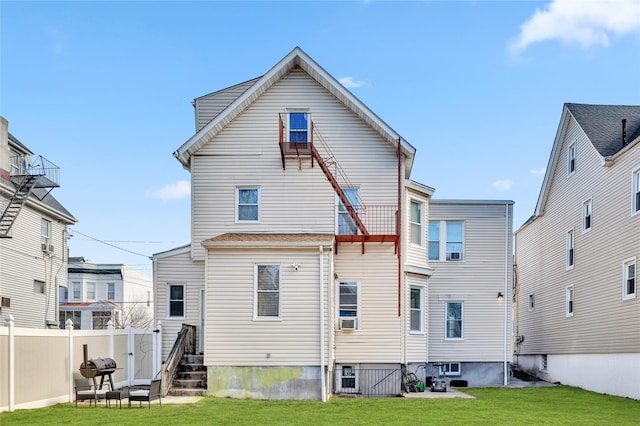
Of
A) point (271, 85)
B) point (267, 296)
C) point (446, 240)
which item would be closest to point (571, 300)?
point (446, 240)

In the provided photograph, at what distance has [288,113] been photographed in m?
22.1

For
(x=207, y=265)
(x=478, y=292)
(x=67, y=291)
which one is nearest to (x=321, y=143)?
(x=207, y=265)

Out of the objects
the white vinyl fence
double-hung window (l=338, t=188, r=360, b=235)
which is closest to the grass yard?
the white vinyl fence

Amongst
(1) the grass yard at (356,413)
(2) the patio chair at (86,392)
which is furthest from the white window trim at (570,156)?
(2) the patio chair at (86,392)

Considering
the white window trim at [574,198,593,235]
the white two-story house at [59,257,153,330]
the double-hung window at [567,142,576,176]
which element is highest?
the double-hung window at [567,142,576,176]

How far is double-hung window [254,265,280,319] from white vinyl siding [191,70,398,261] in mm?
2361

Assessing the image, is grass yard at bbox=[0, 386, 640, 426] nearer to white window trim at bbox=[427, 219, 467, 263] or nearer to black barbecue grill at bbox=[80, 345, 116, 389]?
black barbecue grill at bbox=[80, 345, 116, 389]

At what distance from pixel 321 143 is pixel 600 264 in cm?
1099

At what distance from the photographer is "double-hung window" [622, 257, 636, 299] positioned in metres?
21.1

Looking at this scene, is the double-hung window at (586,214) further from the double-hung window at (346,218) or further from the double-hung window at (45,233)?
the double-hung window at (45,233)

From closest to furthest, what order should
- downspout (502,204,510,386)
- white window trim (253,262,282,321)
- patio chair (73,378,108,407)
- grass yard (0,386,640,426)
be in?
grass yard (0,386,640,426) < patio chair (73,378,108,407) < white window trim (253,262,282,321) < downspout (502,204,510,386)

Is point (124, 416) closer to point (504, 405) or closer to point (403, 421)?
point (403, 421)

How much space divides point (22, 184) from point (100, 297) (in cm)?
3387

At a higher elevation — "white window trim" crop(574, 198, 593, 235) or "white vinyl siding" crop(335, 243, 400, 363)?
"white window trim" crop(574, 198, 593, 235)
